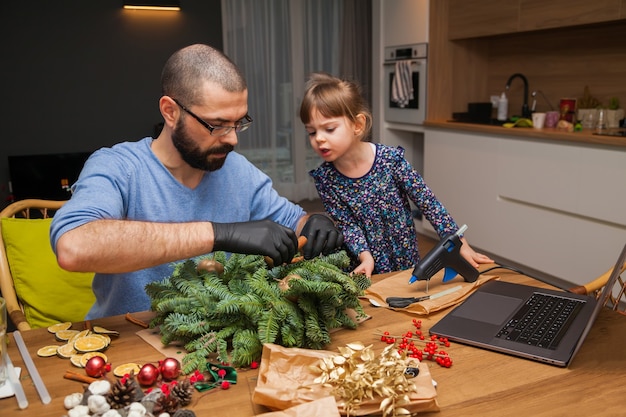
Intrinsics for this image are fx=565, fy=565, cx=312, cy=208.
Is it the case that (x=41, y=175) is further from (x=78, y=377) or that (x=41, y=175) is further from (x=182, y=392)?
(x=182, y=392)

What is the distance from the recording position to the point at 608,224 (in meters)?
2.98

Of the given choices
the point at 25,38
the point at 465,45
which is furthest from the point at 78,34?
the point at 465,45

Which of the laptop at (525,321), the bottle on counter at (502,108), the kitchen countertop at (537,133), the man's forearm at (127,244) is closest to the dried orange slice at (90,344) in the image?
the man's forearm at (127,244)

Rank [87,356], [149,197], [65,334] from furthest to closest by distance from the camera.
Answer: [149,197]
[65,334]
[87,356]

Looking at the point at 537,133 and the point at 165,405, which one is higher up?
the point at 537,133

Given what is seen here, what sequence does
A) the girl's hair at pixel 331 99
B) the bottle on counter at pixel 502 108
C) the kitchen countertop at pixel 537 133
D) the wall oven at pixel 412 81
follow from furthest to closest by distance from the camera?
the wall oven at pixel 412 81
the bottle on counter at pixel 502 108
the kitchen countertop at pixel 537 133
the girl's hair at pixel 331 99

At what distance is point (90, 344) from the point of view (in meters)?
1.10

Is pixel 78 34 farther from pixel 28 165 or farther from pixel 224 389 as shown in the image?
pixel 224 389

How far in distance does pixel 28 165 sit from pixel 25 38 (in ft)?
3.36

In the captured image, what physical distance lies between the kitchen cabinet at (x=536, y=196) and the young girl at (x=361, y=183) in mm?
1421

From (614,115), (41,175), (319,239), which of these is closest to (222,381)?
(319,239)

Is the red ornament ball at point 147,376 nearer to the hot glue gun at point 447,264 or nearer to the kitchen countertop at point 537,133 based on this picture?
the hot glue gun at point 447,264

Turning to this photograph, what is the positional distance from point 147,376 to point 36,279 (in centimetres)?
87

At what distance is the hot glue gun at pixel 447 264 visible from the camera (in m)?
1.37
